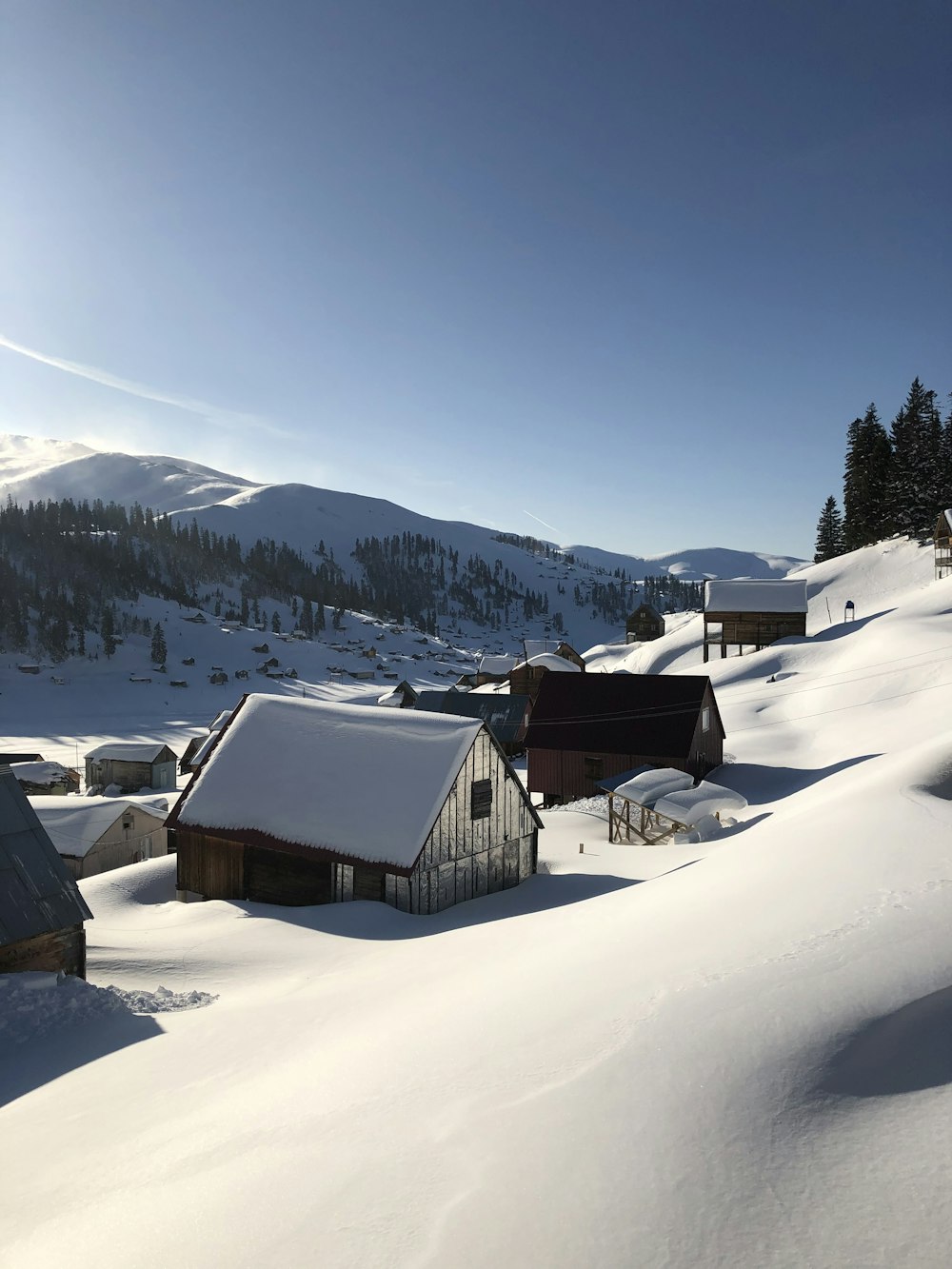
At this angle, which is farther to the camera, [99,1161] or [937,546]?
[937,546]

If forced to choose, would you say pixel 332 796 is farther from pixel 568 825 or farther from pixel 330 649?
pixel 330 649

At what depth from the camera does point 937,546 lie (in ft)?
206

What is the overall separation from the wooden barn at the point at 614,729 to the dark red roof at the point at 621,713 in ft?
0.16

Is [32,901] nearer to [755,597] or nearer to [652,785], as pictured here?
[652,785]

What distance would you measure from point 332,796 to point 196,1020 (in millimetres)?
9407

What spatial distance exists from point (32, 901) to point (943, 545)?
235 feet

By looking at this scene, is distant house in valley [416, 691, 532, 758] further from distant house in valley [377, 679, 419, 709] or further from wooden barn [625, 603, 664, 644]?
wooden barn [625, 603, 664, 644]

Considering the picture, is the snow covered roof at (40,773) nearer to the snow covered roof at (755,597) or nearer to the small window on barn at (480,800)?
the small window on barn at (480,800)

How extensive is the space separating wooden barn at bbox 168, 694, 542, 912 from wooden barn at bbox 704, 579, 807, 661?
161 feet

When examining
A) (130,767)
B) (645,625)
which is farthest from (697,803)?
(645,625)

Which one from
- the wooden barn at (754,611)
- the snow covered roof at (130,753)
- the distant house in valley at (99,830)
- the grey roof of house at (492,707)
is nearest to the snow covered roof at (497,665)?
the grey roof of house at (492,707)

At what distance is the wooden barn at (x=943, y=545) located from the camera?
59.9 m

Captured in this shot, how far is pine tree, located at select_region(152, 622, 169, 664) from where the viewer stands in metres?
121

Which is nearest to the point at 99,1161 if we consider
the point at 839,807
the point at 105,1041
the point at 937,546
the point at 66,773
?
the point at 105,1041
